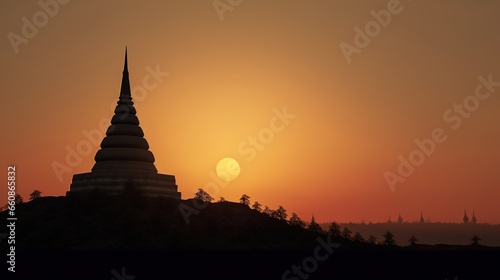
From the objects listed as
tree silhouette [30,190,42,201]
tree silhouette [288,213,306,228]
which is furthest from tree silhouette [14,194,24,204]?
tree silhouette [288,213,306,228]

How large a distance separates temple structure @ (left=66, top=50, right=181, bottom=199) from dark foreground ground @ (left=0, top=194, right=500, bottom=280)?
276 cm

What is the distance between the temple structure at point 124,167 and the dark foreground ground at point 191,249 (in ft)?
9.06

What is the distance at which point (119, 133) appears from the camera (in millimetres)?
85375

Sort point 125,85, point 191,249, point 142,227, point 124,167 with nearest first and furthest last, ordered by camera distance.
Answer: point 191,249 < point 142,227 < point 124,167 < point 125,85

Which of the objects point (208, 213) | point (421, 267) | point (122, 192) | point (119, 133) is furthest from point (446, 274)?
point (119, 133)

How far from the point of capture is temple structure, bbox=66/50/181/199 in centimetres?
8044

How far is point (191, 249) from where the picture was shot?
6462 cm

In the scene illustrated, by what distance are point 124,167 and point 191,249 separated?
2089 centimetres
